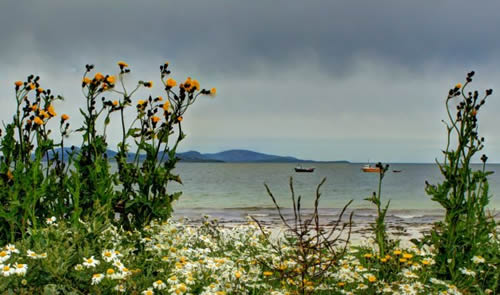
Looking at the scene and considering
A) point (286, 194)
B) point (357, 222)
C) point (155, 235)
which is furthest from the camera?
point (286, 194)

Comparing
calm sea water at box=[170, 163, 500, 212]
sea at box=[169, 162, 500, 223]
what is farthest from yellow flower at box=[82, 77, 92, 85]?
calm sea water at box=[170, 163, 500, 212]

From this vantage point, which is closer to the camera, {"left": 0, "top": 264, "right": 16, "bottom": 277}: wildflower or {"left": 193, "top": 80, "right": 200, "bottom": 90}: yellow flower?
{"left": 0, "top": 264, "right": 16, "bottom": 277}: wildflower

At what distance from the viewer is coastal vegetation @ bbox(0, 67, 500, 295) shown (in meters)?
3.64

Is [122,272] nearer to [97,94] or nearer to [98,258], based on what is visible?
[98,258]

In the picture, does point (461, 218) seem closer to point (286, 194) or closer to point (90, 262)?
point (90, 262)

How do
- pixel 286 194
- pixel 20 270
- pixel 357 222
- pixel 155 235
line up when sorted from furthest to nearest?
pixel 286 194
pixel 357 222
pixel 155 235
pixel 20 270

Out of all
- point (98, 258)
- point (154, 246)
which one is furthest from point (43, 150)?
point (98, 258)

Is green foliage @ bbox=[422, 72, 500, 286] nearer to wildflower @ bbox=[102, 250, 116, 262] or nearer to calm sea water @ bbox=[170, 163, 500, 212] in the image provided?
wildflower @ bbox=[102, 250, 116, 262]

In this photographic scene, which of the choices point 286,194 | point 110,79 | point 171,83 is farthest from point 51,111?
point 286,194

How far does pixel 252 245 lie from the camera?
5.57 metres

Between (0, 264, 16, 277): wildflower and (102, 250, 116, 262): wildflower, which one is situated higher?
(102, 250, 116, 262): wildflower

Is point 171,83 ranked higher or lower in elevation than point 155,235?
higher

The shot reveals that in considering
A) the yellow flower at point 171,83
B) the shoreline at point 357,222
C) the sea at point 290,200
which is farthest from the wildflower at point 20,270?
the shoreline at point 357,222

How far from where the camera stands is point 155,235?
4988 millimetres
